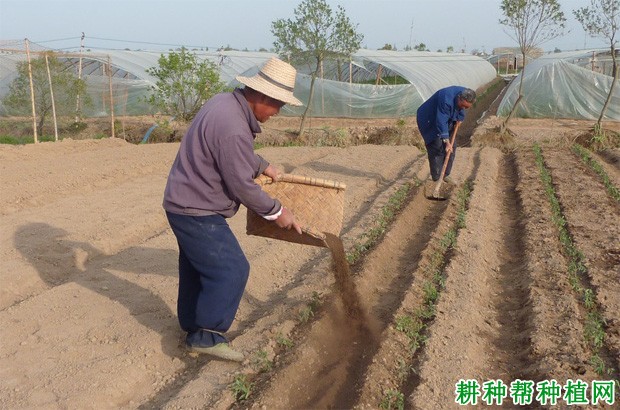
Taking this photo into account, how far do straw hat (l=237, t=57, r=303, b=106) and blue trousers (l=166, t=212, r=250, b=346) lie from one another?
80 centimetres

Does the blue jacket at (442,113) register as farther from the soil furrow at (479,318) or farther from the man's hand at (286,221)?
the man's hand at (286,221)

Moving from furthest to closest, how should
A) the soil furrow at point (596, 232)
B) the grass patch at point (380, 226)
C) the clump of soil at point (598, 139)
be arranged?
the clump of soil at point (598, 139)
the grass patch at point (380, 226)
the soil furrow at point (596, 232)

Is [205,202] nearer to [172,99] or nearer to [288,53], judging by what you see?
[172,99]

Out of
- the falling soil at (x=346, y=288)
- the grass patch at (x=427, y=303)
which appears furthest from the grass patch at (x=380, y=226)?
the falling soil at (x=346, y=288)

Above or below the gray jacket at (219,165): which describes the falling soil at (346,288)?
below

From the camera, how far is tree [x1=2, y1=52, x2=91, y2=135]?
16500mm

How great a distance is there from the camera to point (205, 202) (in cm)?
370

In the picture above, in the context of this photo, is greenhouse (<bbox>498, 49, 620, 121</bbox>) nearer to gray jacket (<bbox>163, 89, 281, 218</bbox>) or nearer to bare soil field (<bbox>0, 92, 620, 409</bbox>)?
bare soil field (<bbox>0, 92, 620, 409</bbox>)

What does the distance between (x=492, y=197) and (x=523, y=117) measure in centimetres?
1155

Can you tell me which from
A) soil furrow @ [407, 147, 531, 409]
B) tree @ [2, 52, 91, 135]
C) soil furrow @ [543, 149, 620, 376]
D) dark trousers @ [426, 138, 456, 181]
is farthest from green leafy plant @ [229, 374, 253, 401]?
tree @ [2, 52, 91, 135]

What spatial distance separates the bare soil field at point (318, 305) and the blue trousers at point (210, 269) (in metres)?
0.29

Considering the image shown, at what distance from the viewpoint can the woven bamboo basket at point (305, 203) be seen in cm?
408

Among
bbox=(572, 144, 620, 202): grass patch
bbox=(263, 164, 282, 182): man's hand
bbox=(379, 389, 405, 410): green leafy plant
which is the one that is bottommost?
bbox=(379, 389, 405, 410): green leafy plant

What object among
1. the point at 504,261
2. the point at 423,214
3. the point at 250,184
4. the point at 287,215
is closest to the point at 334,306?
the point at 287,215
